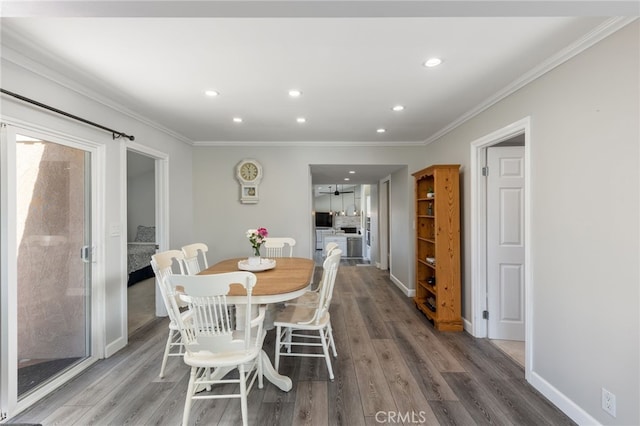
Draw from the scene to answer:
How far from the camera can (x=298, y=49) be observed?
177cm

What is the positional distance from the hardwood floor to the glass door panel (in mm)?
289

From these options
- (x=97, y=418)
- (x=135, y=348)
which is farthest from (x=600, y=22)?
(x=135, y=348)

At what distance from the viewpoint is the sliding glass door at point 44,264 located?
181 cm

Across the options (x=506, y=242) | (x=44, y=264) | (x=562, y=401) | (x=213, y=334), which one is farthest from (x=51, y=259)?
(x=506, y=242)

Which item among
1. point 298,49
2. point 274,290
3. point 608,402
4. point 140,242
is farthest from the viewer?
point 140,242

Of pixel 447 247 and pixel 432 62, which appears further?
pixel 447 247

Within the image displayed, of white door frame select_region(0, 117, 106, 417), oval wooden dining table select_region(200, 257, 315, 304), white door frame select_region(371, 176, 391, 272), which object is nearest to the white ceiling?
white door frame select_region(0, 117, 106, 417)

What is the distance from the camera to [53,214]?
2213mm

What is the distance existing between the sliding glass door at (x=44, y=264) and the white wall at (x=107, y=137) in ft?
0.41

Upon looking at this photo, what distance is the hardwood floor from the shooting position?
179cm

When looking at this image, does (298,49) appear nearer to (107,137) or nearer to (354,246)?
(107,137)

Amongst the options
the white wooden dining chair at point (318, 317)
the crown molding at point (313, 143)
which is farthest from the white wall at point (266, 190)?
the white wooden dining chair at point (318, 317)

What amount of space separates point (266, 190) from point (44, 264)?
2658 millimetres

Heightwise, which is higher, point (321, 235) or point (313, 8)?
point (313, 8)
